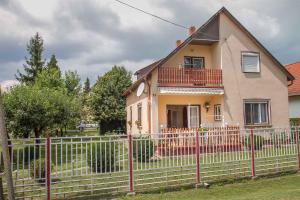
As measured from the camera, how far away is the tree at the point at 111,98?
1499 inches

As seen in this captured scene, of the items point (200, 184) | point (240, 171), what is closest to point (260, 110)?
point (240, 171)

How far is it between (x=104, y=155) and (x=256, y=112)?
16216mm

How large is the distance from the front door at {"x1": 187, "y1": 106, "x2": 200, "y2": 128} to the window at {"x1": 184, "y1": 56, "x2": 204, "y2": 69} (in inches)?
116

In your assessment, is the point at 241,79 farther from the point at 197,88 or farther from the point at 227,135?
the point at 227,135

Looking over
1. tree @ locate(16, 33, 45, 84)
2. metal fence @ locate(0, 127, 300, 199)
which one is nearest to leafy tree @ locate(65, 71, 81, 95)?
tree @ locate(16, 33, 45, 84)

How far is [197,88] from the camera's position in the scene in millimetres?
21500

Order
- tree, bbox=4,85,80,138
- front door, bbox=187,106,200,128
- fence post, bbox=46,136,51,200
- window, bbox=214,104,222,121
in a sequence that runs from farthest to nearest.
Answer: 1. front door, bbox=187,106,200,128
2. window, bbox=214,104,222,121
3. tree, bbox=4,85,80,138
4. fence post, bbox=46,136,51,200

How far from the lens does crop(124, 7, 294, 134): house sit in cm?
2189

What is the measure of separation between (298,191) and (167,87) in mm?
11888

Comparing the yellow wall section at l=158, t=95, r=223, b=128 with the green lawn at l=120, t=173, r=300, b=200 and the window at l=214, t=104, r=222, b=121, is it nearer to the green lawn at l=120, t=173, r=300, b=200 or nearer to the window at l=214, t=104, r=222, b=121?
the window at l=214, t=104, r=222, b=121

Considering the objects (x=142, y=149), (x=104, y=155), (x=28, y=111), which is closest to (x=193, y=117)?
(x=28, y=111)

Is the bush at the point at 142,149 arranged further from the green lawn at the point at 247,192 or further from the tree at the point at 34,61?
the tree at the point at 34,61

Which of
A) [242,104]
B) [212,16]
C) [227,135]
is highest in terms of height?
[212,16]

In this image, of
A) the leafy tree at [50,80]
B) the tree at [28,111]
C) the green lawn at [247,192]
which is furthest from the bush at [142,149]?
the leafy tree at [50,80]
